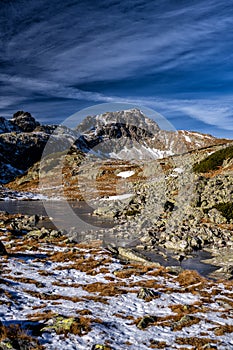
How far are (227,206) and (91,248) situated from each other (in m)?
18.7

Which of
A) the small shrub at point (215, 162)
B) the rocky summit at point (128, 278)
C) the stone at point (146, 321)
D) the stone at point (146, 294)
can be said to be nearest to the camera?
the rocky summit at point (128, 278)

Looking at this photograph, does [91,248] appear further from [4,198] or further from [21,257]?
[4,198]

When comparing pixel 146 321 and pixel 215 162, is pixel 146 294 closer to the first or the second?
pixel 146 321

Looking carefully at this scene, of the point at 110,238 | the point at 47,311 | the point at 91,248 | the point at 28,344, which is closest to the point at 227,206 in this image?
the point at 110,238

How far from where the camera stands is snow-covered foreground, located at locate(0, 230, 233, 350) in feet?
40.7

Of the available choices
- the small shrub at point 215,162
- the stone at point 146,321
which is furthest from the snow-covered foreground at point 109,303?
the small shrub at point 215,162

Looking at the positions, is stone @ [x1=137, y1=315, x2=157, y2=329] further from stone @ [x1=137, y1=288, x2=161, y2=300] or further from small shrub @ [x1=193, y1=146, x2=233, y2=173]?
small shrub @ [x1=193, y1=146, x2=233, y2=173]

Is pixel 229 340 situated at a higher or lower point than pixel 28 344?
lower

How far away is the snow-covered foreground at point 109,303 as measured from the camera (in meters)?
12.4

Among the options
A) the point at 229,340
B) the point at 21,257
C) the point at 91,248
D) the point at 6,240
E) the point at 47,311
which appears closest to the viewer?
the point at 229,340

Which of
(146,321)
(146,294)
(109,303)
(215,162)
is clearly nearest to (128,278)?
(146,294)

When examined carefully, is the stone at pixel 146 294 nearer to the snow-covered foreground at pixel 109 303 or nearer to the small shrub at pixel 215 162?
the snow-covered foreground at pixel 109 303

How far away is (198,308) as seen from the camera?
1612cm

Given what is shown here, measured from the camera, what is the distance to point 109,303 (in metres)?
16.6
